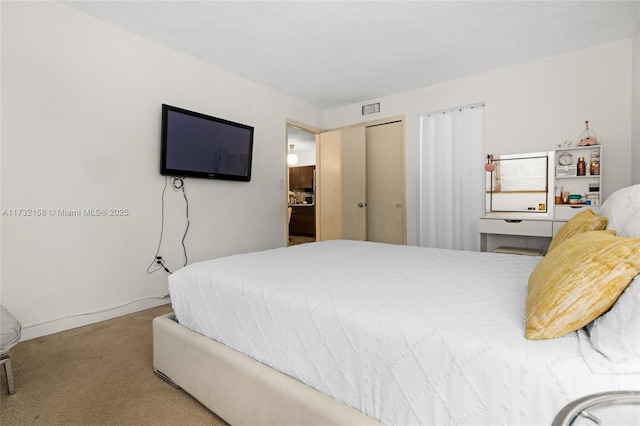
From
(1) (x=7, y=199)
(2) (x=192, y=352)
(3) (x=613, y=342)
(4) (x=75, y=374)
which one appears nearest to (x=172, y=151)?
(1) (x=7, y=199)

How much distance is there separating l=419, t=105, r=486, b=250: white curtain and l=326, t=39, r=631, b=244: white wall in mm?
171

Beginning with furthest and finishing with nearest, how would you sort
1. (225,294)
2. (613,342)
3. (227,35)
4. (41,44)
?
(227,35) → (41,44) → (225,294) → (613,342)

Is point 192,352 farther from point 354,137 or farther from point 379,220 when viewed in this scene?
point 354,137

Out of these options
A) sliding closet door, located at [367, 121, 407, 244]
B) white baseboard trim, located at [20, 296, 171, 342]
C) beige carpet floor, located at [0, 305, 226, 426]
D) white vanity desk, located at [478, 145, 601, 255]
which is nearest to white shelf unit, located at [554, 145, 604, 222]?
white vanity desk, located at [478, 145, 601, 255]

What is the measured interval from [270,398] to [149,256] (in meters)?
2.32

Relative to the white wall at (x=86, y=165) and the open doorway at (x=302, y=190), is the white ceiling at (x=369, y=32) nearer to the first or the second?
the white wall at (x=86, y=165)

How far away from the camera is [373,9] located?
8.13 feet

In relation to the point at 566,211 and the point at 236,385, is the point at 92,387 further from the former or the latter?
the point at 566,211

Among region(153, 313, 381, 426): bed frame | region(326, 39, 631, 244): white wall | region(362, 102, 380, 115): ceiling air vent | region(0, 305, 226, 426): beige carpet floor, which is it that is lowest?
region(0, 305, 226, 426): beige carpet floor

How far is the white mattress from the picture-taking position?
782 mm

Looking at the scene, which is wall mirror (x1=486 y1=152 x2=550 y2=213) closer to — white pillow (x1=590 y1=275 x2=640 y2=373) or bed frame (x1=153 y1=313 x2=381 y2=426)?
white pillow (x1=590 y1=275 x2=640 y2=373)

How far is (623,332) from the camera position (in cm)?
75

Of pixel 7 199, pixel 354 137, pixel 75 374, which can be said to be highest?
pixel 354 137

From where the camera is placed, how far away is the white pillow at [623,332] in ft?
2.36
